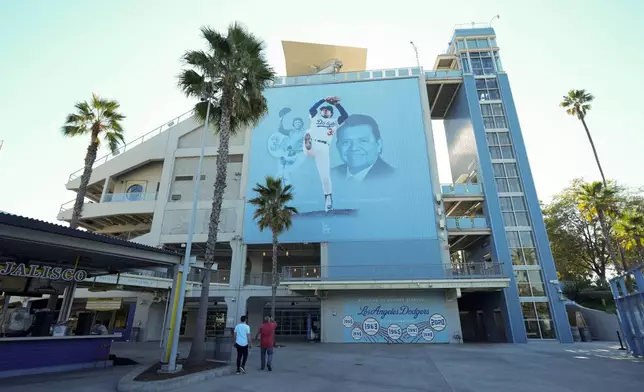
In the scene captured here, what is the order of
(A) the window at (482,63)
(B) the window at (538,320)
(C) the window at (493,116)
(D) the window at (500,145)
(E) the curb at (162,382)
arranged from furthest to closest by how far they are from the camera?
(A) the window at (482,63)
(C) the window at (493,116)
(D) the window at (500,145)
(B) the window at (538,320)
(E) the curb at (162,382)

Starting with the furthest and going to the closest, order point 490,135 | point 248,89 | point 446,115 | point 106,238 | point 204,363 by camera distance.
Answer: point 446,115 → point 490,135 → point 248,89 → point 204,363 → point 106,238

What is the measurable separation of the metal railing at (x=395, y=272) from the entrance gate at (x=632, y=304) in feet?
29.9

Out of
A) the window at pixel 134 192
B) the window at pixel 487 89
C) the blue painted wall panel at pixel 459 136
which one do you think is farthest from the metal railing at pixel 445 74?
the window at pixel 134 192

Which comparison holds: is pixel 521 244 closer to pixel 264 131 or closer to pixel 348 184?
pixel 348 184

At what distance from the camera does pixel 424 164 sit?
2797 centimetres

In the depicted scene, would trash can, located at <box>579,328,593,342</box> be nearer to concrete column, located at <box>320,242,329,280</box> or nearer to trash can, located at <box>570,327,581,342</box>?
trash can, located at <box>570,327,581,342</box>

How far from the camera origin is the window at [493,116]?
30016 mm

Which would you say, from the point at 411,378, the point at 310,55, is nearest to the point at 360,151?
the point at 310,55

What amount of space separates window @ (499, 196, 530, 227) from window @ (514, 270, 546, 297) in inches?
149

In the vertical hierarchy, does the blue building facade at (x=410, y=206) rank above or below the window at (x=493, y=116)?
below

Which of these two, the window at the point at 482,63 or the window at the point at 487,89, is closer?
the window at the point at 487,89

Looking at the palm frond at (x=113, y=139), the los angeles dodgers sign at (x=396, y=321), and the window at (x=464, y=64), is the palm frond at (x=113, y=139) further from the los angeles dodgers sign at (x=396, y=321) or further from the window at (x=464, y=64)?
the window at (x=464, y=64)

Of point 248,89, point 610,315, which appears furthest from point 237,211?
point 610,315

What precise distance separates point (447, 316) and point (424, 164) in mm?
11853
